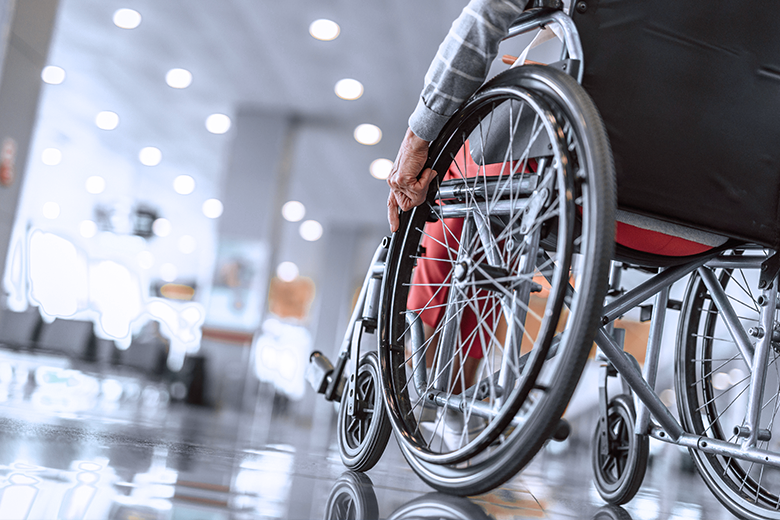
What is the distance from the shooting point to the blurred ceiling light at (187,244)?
508 inches

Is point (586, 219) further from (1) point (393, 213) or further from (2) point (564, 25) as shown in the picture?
(1) point (393, 213)

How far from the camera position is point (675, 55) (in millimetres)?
816

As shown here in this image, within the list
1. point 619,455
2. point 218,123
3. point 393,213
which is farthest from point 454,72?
point 218,123

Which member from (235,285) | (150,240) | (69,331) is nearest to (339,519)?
(235,285)

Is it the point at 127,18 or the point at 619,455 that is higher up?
the point at 127,18

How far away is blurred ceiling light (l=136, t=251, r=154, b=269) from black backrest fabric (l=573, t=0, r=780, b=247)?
1455 centimetres

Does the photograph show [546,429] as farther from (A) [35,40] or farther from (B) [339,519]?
(A) [35,40]

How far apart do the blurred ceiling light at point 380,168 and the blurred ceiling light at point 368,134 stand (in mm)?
541

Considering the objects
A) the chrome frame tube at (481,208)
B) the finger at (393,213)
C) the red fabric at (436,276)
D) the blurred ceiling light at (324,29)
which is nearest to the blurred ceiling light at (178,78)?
the blurred ceiling light at (324,29)

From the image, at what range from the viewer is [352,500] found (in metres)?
0.73

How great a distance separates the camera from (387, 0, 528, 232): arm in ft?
2.71

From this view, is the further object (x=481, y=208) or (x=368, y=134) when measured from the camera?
(x=368, y=134)

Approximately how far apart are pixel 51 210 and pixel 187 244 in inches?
107

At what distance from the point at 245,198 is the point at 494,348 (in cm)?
548
